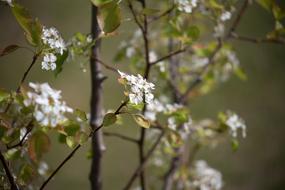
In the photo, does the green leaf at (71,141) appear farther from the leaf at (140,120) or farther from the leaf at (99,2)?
the leaf at (99,2)

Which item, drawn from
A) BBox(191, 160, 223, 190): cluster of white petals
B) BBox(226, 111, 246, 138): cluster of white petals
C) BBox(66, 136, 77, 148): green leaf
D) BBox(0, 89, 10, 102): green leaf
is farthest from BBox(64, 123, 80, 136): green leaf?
BBox(191, 160, 223, 190): cluster of white petals

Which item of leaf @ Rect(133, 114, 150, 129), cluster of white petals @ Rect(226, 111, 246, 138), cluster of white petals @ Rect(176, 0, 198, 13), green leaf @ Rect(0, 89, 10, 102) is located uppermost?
cluster of white petals @ Rect(176, 0, 198, 13)

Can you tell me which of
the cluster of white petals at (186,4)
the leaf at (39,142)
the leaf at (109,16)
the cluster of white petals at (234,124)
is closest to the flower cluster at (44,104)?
the leaf at (39,142)

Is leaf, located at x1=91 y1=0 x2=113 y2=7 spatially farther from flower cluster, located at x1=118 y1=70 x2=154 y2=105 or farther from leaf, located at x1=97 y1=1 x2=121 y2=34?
flower cluster, located at x1=118 y1=70 x2=154 y2=105

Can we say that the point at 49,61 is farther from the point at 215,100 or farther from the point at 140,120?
the point at 215,100

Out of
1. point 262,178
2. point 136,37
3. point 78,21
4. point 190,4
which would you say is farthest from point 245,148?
point 190,4

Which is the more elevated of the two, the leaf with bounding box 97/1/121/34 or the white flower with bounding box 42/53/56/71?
the leaf with bounding box 97/1/121/34

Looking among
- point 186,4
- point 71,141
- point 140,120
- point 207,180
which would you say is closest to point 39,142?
point 71,141
